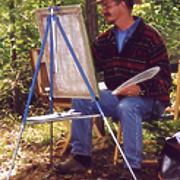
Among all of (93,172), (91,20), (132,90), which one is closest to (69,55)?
(132,90)

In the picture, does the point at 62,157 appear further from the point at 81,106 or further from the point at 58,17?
the point at 58,17

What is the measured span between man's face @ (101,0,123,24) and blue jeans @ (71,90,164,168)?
65cm

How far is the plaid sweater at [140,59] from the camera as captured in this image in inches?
108

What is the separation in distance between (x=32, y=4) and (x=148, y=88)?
277 centimetres

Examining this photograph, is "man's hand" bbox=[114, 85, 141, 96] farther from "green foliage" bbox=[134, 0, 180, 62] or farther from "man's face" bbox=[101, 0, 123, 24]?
"green foliage" bbox=[134, 0, 180, 62]

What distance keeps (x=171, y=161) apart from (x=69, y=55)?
1133 millimetres

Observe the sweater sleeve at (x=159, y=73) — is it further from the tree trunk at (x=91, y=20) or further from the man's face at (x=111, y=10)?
the tree trunk at (x=91, y=20)

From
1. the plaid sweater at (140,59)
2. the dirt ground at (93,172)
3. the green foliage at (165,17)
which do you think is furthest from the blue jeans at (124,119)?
the green foliage at (165,17)

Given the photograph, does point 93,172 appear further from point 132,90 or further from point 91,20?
point 91,20

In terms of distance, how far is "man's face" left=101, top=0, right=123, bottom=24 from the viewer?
2797 millimetres

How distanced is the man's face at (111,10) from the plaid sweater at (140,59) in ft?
0.62

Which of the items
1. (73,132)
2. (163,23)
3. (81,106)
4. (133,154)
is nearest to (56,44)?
(81,106)

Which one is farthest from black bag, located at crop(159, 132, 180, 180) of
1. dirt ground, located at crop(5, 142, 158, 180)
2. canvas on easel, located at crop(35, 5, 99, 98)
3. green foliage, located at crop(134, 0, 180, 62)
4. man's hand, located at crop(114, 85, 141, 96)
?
green foliage, located at crop(134, 0, 180, 62)

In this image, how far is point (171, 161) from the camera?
2514 mm
